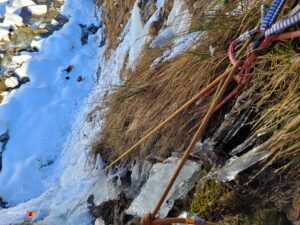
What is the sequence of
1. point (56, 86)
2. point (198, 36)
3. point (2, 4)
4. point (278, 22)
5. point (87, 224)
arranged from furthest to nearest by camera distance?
point (2, 4)
point (56, 86)
point (87, 224)
point (198, 36)
point (278, 22)

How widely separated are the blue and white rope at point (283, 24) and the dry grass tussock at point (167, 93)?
10.2 inches

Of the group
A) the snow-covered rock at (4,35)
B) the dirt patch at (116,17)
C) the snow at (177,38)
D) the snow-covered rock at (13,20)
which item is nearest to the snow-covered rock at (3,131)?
the dirt patch at (116,17)

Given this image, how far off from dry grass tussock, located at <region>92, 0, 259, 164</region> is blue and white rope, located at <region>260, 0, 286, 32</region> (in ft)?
0.77

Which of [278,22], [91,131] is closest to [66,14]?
[91,131]

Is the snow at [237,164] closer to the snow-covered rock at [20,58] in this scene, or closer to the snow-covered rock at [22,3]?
the snow-covered rock at [20,58]

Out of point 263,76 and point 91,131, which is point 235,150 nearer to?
point 263,76

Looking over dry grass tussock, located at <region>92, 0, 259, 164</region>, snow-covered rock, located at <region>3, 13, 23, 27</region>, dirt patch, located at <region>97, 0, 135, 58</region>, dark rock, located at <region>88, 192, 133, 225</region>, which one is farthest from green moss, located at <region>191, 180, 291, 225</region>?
snow-covered rock, located at <region>3, 13, 23, 27</region>

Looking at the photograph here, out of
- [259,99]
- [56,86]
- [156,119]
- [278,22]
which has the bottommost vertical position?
[56,86]

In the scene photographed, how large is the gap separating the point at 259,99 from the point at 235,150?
244 millimetres

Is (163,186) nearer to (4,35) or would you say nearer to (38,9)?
(4,35)

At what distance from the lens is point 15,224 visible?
2.95m

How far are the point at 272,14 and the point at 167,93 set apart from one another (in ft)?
2.54

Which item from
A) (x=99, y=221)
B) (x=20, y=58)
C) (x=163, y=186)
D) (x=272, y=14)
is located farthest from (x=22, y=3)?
(x=272, y=14)

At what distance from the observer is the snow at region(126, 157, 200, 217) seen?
1.81 metres
